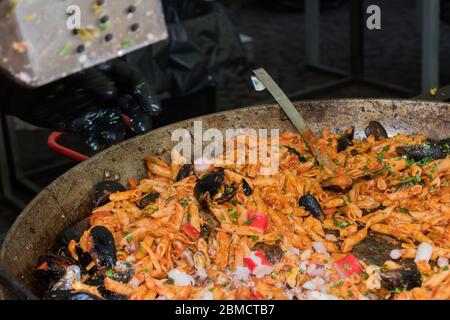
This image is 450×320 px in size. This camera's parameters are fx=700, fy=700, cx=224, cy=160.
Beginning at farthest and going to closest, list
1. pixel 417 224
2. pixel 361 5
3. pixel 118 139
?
pixel 361 5, pixel 118 139, pixel 417 224

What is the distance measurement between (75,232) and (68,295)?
22.8 inches

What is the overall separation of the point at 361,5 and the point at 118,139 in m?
4.95

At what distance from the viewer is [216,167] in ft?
12.0

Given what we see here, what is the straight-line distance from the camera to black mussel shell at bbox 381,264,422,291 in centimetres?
274

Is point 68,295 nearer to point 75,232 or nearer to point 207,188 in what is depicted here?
point 75,232

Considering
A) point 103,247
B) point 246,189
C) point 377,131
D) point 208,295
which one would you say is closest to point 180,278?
point 208,295

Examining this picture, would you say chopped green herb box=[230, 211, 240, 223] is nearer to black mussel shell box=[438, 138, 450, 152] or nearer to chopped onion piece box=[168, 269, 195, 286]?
chopped onion piece box=[168, 269, 195, 286]

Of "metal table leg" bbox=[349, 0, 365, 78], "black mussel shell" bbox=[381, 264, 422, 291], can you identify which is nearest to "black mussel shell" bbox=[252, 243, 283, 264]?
"black mussel shell" bbox=[381, 264, 422, 291]

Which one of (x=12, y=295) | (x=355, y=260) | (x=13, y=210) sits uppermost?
(x=12, y=295)

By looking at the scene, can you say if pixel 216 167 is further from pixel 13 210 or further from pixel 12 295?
pixel 13 210

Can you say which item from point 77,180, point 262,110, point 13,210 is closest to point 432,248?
point 262,110

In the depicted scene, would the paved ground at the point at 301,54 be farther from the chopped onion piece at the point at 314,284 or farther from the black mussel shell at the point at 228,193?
the chopped onion piece at the point at 314,284

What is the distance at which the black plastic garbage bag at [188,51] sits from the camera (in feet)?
21.3

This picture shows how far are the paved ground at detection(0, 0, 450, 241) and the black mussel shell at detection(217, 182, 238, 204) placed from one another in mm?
3263
